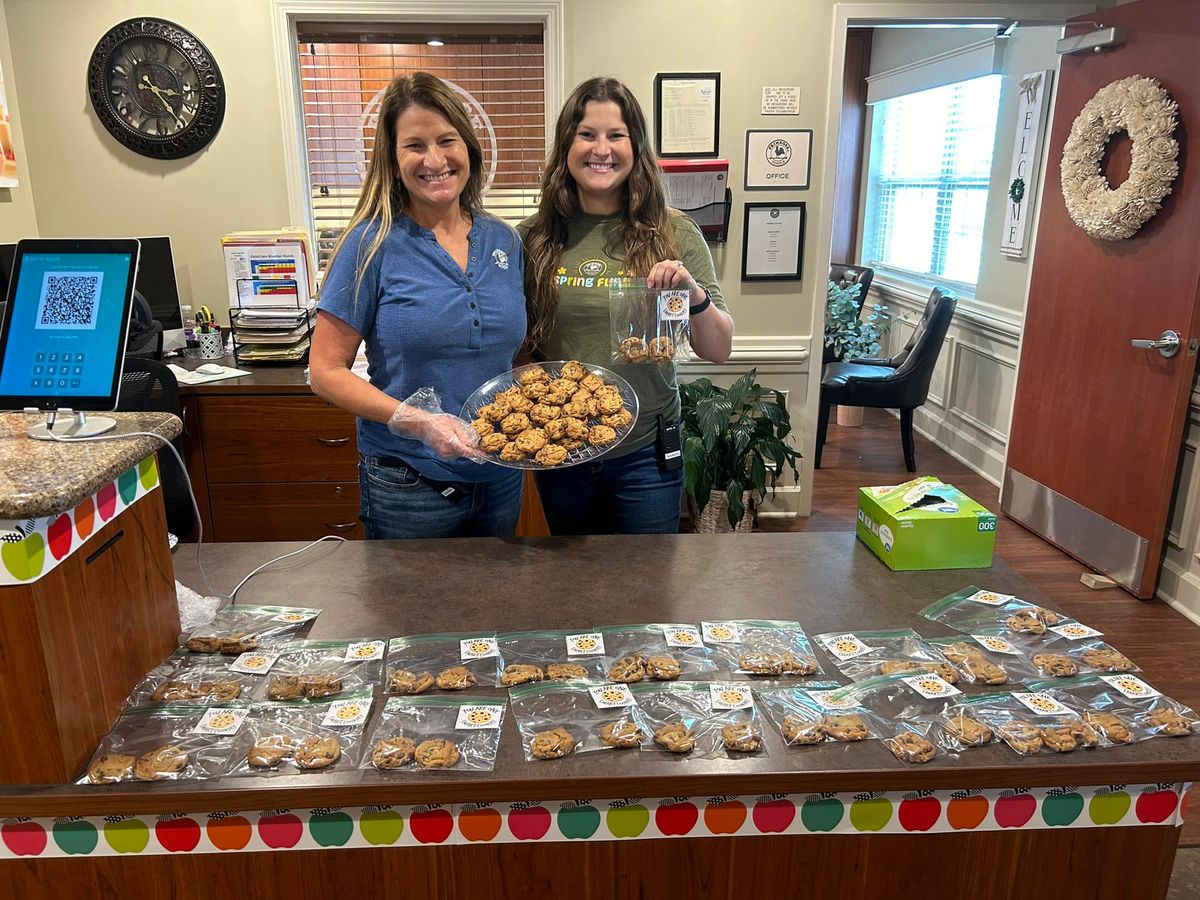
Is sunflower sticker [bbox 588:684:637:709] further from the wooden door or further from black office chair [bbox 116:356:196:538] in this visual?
the wooden door

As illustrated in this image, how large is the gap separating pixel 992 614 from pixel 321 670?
3.51ft

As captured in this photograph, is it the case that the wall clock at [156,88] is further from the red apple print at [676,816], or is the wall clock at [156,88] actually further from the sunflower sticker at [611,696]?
the red apple print at [676,816]

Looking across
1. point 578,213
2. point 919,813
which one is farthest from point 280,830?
point 578,213

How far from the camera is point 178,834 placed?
1062 millimetres

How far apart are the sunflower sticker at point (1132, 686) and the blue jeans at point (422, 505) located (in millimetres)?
1078

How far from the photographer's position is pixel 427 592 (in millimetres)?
1502

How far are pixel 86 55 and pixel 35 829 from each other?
3.31 metres

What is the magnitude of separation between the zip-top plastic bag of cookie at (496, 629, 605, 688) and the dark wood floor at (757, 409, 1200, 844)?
68.7 inches

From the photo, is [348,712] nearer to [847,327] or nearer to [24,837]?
[24,837]

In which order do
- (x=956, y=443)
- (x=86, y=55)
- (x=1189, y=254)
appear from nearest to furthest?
(x=1189, y=254), (x=86, y=55), (x=956, y=443)

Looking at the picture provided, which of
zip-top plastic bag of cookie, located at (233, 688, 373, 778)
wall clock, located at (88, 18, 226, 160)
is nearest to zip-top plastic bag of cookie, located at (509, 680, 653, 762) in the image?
zip-top plastic bag of cookie, located at (233, 688, 373, 778)

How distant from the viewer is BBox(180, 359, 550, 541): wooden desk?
3.15 m

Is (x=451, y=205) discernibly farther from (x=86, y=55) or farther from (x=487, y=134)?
(x=86, y=55)

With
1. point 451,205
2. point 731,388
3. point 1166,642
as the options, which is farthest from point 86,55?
point 1166,642
